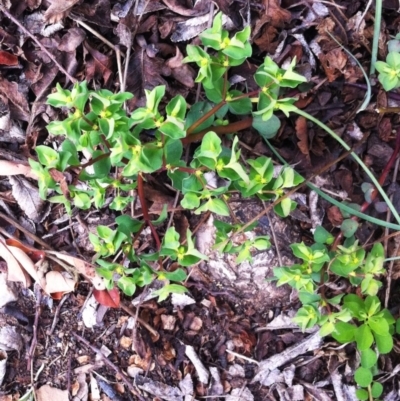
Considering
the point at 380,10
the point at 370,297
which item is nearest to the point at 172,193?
the point at 370,297

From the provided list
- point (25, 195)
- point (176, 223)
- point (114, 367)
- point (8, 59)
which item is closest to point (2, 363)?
point (114, 367)

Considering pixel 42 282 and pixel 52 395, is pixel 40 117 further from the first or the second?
pixel 52 395

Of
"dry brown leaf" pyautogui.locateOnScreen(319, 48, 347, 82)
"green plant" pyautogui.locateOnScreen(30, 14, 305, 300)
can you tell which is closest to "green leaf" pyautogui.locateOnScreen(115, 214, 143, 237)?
"green plant" pyautogui.locateOnScreen(30, 14, 305, 300)

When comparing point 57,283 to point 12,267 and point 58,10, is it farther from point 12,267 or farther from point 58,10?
point 58,10

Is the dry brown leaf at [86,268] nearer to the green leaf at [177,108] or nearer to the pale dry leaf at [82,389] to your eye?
the pale dry leaf at [82,389]

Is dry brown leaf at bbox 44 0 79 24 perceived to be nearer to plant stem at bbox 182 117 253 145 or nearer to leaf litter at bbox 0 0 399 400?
leaf litter at bbox 0 0 399 400

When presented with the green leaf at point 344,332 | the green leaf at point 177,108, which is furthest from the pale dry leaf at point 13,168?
the green leaf at point 344,332
